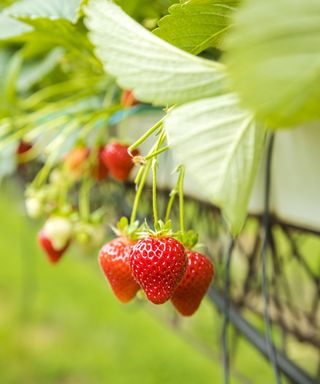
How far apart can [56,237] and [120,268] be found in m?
0.23

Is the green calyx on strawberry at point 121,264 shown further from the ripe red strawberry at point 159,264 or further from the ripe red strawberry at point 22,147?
the ripe red strawberry at point 22,147

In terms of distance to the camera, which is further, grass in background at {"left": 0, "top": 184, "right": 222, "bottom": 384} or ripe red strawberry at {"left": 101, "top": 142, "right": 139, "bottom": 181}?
grass in background at {"left": 0, "top": 184, "right": 222, "bottom": 384}

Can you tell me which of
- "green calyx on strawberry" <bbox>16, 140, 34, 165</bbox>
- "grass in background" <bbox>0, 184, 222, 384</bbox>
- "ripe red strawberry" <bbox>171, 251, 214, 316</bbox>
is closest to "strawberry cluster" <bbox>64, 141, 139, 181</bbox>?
"green calyx on strawberry" <bbox>16, 140, 34, 165</bbox>

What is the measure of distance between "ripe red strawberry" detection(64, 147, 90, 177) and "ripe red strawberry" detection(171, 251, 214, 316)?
33 cm

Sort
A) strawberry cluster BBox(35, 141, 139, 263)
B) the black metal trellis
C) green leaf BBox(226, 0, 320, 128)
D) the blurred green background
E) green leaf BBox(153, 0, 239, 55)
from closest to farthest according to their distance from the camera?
green leaf BBox(226, 0, 320, 128) → green leaf BBox(153, 0, 239, 55) → the black metal trellis → strawberry cluster BBox(35, 141, 139, 263) → the blurred green background

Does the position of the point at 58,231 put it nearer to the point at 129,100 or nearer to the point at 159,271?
the point at 129,100

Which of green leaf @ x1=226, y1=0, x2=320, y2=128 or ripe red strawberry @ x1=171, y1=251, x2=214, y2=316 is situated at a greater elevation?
green leaf @ x1=226, y1=0, x2=320, y2=128

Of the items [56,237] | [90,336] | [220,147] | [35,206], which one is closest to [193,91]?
[220,147]

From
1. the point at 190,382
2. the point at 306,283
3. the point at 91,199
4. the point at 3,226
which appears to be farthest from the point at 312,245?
the point at 3,226

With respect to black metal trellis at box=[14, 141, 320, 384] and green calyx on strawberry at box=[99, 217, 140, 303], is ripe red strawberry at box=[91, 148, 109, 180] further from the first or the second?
green calyx on strawberry at box=[99, 217, 140, 303]

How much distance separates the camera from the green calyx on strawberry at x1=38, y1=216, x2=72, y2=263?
0.65m

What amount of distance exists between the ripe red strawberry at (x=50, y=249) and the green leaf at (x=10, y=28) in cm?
20

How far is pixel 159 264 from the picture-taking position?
372mm

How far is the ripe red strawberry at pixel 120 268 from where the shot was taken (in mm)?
423
